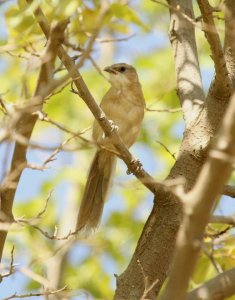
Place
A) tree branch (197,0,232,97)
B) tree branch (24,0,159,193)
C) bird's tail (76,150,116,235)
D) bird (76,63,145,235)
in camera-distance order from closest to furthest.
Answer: tree branch (24,0,159,193) → tree branch (197,0,232,97) → bird's tail (76,150,116,235) → bird (76,63,145,235)

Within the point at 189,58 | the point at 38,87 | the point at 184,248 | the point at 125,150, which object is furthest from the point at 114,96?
the point at 184,248

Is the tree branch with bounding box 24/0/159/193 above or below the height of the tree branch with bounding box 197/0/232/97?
below

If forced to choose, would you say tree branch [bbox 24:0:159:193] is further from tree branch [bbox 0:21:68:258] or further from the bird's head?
the bird's head

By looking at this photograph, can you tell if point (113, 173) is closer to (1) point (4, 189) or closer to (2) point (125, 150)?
(2) point (125, 150)

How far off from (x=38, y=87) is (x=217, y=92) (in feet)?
4.33

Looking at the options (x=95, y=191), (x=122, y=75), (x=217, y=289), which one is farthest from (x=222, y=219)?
(x=122, y=75)

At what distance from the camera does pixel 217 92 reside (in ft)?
13.2

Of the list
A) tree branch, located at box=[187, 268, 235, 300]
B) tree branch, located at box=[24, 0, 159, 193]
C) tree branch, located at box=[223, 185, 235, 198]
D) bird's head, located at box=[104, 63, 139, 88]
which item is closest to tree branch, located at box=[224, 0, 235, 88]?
tree branch, located at box=[223, 185, 235, 198]

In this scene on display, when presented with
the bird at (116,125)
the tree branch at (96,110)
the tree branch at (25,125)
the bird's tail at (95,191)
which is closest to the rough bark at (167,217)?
the tree branch at (96,110)

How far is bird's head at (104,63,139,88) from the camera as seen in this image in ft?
21.7

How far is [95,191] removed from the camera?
6.02m

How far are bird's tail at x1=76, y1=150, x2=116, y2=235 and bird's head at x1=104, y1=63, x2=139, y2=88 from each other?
73 centimetres

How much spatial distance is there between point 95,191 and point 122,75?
128 centimetres

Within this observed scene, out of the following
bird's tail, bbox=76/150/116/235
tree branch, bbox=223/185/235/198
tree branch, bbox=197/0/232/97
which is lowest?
bird's tail, bbox=76/150/116/235
